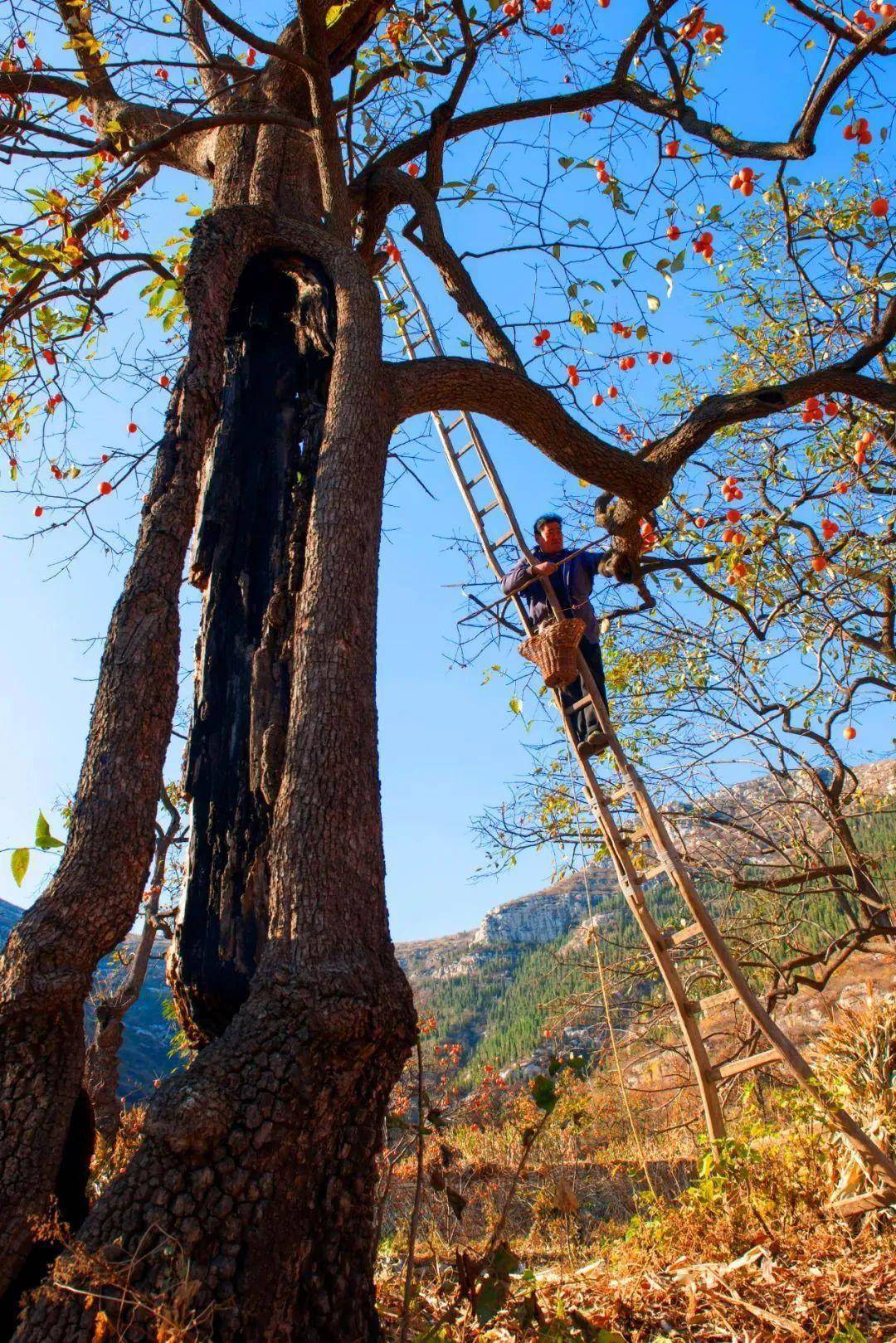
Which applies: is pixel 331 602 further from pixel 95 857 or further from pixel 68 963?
pixel 68 963

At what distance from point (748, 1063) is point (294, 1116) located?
8.48 ft

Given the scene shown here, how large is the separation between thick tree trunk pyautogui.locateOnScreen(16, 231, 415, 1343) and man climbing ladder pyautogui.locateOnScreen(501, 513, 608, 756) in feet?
9.11

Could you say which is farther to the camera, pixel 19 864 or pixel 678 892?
pixel 678 892

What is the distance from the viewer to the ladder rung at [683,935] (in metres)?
4.14

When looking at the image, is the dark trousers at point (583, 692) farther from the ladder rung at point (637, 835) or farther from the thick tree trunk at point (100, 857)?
the thick tree trunk at point (100, 857)

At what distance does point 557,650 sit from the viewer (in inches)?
187

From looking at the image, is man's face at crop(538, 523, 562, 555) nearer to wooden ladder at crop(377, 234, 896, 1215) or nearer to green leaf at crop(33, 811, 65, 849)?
wooden ladder at crop(377, 234, 896, 1215)

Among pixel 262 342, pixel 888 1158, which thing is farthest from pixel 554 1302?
pixel 262 342

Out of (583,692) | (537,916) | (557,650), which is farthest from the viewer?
(537,916)

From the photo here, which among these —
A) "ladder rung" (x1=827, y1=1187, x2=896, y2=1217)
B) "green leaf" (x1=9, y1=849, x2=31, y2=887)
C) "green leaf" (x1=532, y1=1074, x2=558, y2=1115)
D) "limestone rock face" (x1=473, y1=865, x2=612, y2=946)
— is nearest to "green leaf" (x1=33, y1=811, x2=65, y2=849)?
"green leaf" (x1=9, y1=849, x2=31, y2=887)

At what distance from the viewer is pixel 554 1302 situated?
2447mm

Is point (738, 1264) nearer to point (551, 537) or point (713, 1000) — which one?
point (713, 1000)

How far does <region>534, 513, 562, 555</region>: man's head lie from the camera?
216 inches

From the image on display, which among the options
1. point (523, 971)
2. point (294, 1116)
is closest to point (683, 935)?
point (294, 1116)
